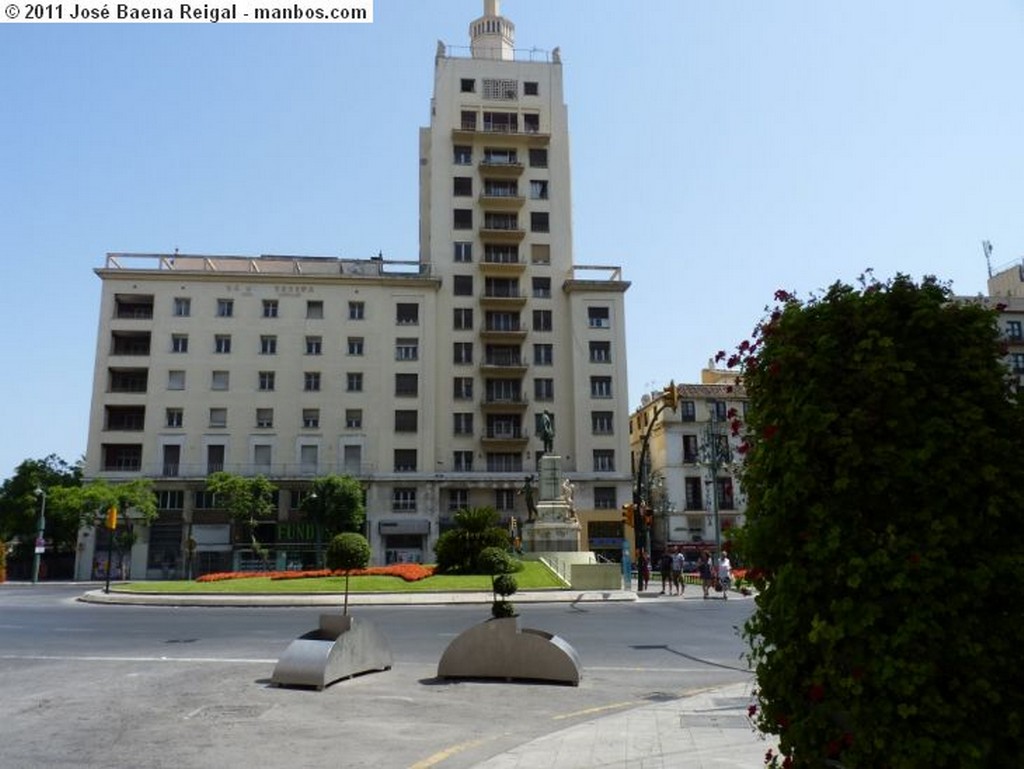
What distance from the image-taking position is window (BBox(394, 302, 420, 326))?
183 feet

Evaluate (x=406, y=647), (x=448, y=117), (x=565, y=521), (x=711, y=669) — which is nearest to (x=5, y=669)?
(x=406, y=647)

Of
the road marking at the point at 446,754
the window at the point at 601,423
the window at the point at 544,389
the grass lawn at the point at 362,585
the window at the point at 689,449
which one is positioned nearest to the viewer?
the road marking at the point at 446,754

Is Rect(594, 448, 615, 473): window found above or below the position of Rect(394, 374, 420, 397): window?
below

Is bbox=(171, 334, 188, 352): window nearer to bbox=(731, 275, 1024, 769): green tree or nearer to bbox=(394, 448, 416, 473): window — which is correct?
bbox=(394, 448, 416, 473): window

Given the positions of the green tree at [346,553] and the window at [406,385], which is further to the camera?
the window at [406,385]

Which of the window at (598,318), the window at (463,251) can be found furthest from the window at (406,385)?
the window at (598,318)

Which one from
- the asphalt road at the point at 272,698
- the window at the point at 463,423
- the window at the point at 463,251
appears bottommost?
the asphalt road at the point at 272,698

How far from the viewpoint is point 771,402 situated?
3.81 meters

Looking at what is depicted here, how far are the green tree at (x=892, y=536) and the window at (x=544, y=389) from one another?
52344 millimetres

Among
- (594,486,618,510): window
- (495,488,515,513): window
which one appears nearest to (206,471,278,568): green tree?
(495,488,515,513): window

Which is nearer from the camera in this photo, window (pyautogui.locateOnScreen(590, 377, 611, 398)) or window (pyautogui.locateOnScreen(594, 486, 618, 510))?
window (pyautogui.locateOnScreen(594, 486, 618, 510))

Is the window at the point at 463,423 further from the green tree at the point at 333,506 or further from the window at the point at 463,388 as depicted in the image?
the green tree at the point at 333,506

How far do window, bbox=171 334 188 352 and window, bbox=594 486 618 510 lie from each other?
1217 inches

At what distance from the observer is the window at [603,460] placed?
5475 cm
